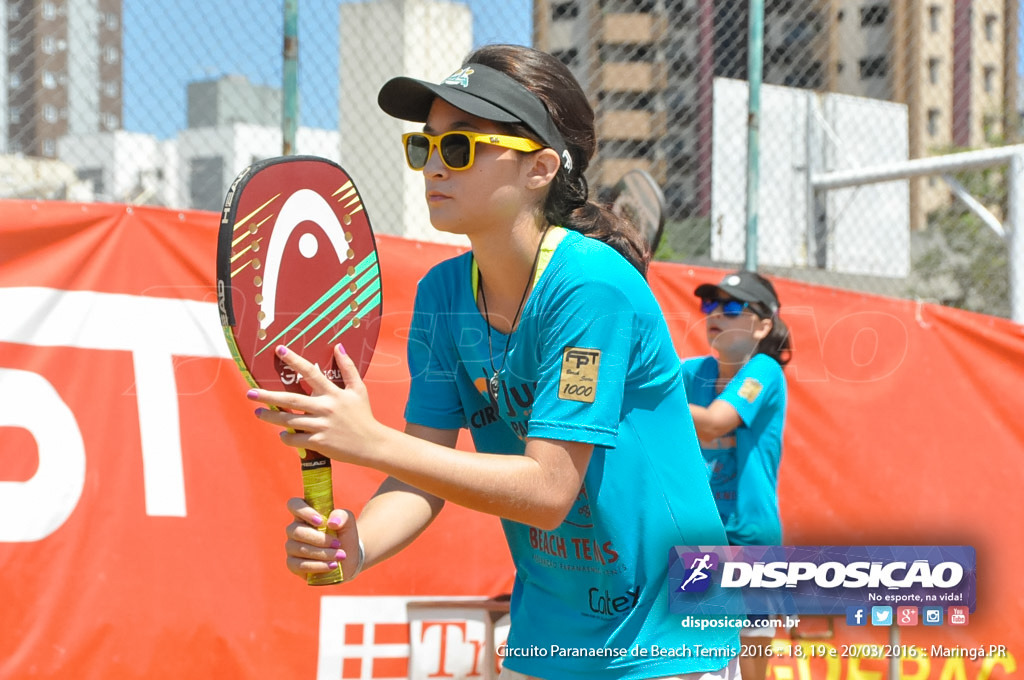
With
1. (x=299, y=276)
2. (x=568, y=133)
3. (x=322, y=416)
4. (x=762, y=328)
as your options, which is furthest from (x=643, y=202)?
(x=322, y=416)

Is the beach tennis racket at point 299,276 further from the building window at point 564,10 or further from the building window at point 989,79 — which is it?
the building window at point 989,79

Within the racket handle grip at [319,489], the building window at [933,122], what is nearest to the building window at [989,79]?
the building window at [933,122]

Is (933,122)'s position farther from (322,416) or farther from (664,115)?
(322,416)

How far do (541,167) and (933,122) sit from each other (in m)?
63.0

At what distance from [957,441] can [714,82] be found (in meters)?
2.57

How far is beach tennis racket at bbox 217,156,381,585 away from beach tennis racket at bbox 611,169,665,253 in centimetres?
346

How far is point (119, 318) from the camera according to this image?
405 centimetres

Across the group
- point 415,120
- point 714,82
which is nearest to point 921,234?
point 714,82

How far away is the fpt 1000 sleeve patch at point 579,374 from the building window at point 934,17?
5646 cm

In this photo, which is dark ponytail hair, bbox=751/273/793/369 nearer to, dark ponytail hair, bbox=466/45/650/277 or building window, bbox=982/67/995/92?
dark ponytail hair, bbox=466/45/650/277

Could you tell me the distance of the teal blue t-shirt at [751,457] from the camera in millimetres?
4543

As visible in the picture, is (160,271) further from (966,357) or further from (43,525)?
(966,357)

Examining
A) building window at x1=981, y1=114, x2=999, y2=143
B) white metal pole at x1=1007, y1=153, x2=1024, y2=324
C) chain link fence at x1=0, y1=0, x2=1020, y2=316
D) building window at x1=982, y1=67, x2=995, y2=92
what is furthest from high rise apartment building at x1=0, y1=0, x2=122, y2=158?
building window at x1=982, y1=67, x2=995, y2=92

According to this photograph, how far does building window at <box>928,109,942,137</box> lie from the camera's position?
2292 inches
